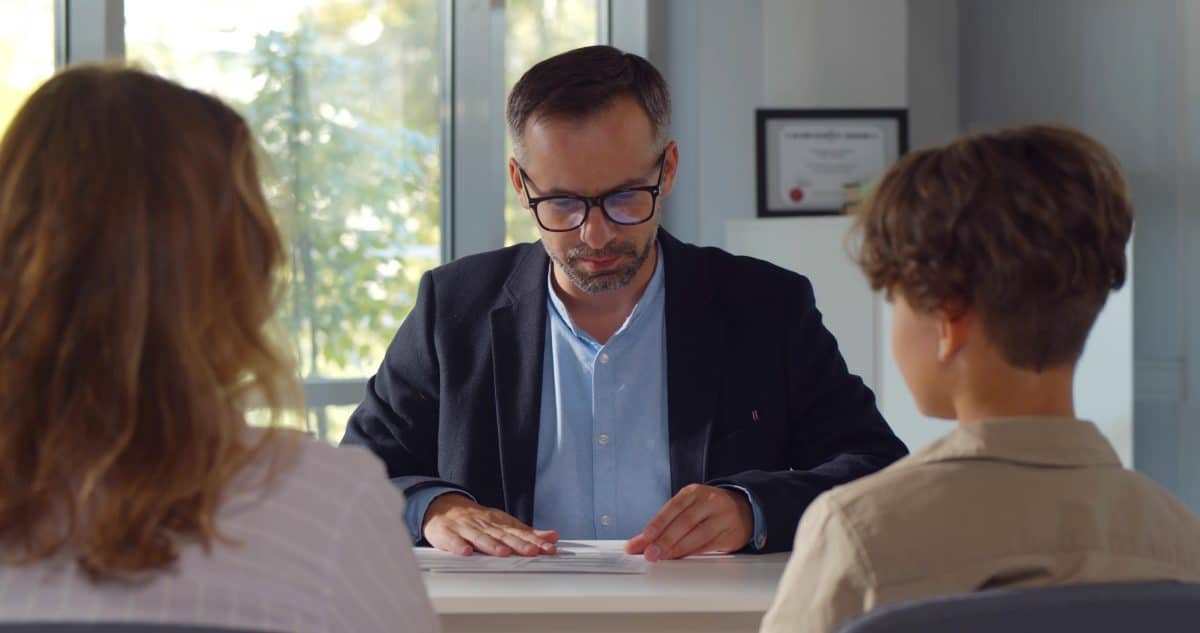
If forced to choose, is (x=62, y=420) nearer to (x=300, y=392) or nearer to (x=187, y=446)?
(x=187, y=446)

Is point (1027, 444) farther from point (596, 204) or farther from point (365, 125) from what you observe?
point (365, 125)

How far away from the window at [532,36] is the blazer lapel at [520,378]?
1993mm

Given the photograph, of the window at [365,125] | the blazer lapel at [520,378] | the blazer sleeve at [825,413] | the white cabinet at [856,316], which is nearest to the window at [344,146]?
the window at [365,125]

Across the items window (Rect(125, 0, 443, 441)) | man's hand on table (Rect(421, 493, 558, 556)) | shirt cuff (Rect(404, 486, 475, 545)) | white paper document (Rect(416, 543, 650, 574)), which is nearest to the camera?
white paper document (Rect(416, 543, 650, 574))

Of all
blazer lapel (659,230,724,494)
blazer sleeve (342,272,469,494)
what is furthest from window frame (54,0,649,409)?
blazer lapel (659,230,724,494)

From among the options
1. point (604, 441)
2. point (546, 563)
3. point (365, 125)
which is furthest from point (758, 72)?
point (546, 563)

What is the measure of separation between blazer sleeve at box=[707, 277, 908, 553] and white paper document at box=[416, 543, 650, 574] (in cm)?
38

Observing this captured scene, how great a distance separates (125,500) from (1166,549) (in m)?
0.80

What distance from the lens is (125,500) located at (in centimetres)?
92

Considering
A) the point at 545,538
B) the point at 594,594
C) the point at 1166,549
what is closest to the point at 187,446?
Answer: the point at 594,594

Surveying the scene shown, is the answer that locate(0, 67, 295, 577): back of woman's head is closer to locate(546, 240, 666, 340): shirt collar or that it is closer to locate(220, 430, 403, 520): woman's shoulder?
locate(220, 430, 403, 520): woman's shoulder

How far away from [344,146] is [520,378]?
2086mm

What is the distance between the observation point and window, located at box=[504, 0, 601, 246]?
14.0 feet

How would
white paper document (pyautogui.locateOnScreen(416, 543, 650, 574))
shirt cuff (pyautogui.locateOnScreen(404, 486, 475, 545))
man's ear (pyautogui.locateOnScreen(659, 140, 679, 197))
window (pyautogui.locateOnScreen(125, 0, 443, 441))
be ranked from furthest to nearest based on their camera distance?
window (pyautogui.locateOnScreen(125, 0, 443, 441)) < man's ear (pyautogui.locateOnScreen(659, 140, 679, 197)) < shirt cuff (pyautogui.locateOnScreen(404, 486, 475, 545)) < white paper document (pyautogui.locateOnScreen(416, 543, 650, 574))
